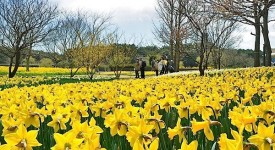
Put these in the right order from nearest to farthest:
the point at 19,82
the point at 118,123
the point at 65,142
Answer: the point at 65,142, the point at 118,123, the point at 19,82

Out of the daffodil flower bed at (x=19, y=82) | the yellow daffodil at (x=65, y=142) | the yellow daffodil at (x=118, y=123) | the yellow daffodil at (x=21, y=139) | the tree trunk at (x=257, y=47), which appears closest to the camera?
the yellow daffodil at (x=65, y=142)

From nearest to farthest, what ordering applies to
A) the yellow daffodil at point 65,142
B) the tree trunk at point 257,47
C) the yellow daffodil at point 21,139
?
the yellow daffodil at point 65,142 → the yellow daffodil at point 21,139 → the tree trunk at point 257,47

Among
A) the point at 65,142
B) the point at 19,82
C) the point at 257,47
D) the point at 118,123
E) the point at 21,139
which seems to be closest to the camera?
the point at 65,142

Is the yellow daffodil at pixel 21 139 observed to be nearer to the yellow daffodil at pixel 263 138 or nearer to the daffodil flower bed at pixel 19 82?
the yellow daffodil at pixel 263 138

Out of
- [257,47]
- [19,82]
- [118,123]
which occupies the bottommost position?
[19,82]

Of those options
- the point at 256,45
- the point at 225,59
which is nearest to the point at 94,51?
the point at 256,45

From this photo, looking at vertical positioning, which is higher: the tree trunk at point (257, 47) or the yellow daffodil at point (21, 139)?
the tree trunk at point (257, 47)

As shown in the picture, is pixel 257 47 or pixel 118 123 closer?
pixel 118 123

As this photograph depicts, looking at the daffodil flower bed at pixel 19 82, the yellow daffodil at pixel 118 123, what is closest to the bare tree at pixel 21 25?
the daffodil flower bed at pixel 19 82

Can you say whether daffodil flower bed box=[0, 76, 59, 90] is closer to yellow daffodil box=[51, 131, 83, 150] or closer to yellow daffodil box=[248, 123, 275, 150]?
yellow daffodil box=[51, 131, 83, 150]

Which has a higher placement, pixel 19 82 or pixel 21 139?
pixel 21 139

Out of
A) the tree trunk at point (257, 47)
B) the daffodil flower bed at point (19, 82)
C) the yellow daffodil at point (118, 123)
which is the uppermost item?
the tree trunk at point (257, 47)

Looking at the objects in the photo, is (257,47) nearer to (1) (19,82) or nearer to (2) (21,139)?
(1) (19,82)

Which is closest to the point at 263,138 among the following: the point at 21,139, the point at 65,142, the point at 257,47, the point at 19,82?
the point at 65,142
